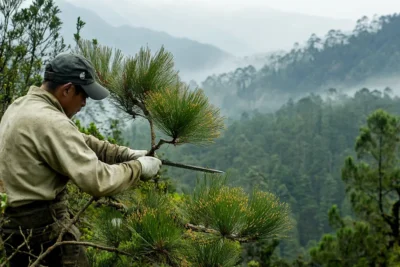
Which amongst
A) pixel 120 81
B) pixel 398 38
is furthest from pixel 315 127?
pixel 398 38

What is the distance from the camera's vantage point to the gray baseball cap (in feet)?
5.98

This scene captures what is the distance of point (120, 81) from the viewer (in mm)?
2418

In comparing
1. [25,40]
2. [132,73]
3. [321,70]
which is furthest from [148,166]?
[321,70]

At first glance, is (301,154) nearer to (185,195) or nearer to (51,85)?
(185,195)

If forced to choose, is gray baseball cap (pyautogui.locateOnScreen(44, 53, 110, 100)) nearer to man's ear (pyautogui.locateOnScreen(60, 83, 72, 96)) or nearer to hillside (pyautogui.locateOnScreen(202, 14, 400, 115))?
man's ear (pyautogui.locateOnScreen(60, 83, 72, 96))

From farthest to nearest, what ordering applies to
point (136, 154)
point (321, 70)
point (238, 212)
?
1. point (321, 70)
2. point (136, 154)
3. point (238, 212)

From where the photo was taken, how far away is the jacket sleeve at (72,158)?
1.64m

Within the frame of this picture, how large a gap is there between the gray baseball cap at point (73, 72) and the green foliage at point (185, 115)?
0.28 metres

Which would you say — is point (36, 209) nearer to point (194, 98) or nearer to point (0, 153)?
point (0, 153)

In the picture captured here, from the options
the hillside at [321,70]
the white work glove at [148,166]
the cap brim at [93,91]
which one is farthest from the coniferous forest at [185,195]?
the hillside at [321,70]

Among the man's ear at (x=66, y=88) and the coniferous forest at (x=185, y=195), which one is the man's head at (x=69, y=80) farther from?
the coniferous forest at (x=185, y=195)

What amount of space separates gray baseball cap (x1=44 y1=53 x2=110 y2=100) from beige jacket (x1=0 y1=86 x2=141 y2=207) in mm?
84

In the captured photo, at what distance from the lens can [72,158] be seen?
1.65 m

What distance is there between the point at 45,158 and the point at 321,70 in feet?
341
